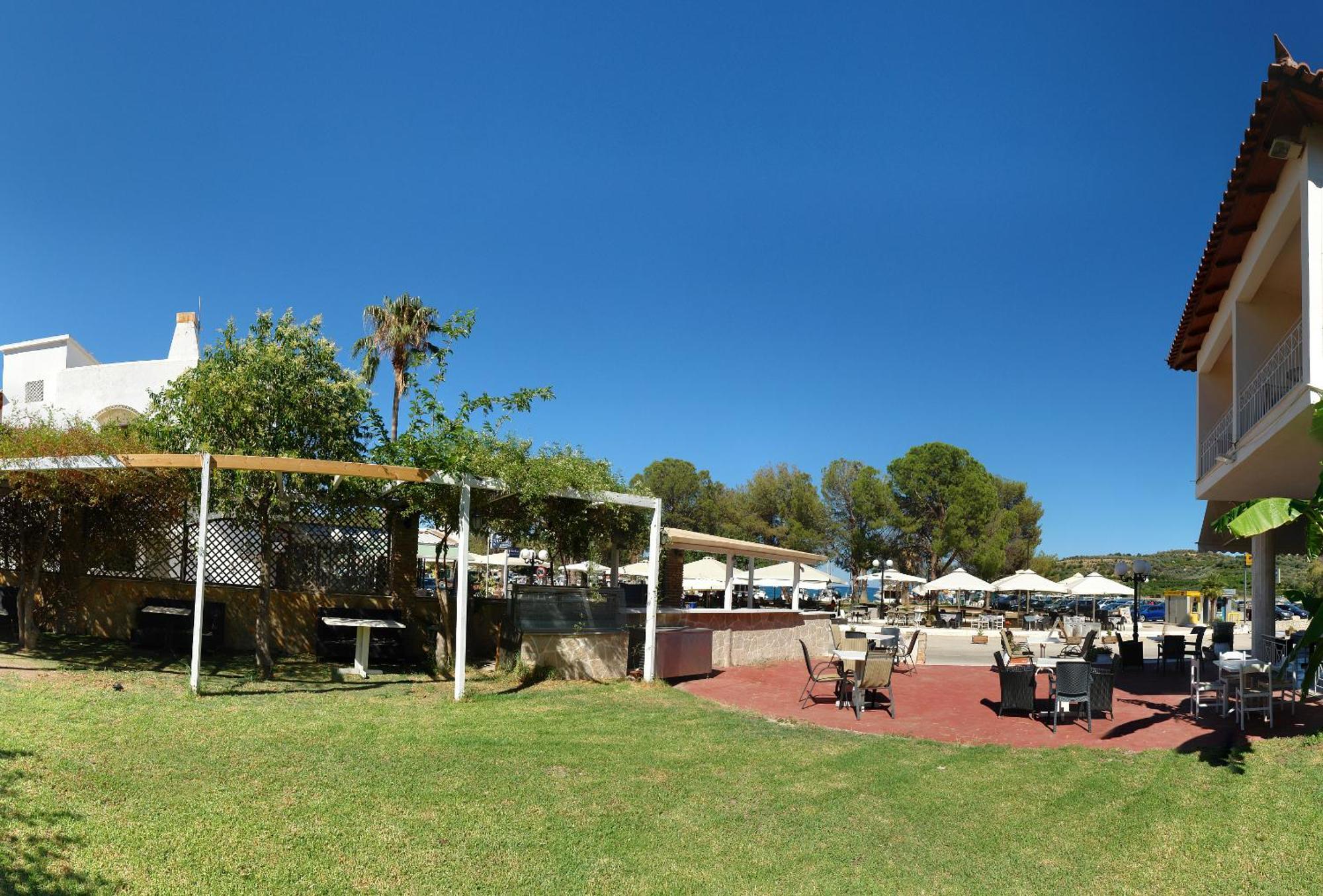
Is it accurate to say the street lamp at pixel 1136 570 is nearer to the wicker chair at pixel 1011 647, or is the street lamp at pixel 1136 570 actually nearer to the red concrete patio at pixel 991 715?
the wicker chair at pixel 1011 647

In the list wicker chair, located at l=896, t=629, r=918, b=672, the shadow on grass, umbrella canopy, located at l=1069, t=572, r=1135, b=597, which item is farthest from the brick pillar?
the shadow on grass

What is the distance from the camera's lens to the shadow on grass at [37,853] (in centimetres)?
475

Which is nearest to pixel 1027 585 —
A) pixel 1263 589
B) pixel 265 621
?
pixel 1263 589

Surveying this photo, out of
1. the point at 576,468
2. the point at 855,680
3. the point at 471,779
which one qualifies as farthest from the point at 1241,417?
the point at 471,779

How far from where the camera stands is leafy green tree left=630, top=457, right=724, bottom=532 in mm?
49656

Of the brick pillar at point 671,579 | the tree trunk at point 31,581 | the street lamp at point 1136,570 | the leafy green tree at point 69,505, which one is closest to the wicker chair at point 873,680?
the leafy green tree at point 69,505

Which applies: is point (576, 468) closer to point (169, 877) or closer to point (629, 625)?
point (629, 625)

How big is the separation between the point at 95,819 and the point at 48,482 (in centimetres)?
697

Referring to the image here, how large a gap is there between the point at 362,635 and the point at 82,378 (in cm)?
1654

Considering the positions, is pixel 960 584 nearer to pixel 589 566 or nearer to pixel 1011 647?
pixel 1011 647

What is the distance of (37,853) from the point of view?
5074 mm

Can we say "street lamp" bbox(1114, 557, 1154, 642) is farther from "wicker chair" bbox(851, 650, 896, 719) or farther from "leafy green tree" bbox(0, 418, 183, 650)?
"leafy green tree" bbox(0, 418, 183, 650)

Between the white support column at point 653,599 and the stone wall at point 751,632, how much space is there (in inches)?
59.4

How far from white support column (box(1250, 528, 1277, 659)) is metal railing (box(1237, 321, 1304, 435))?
14.3 ft
